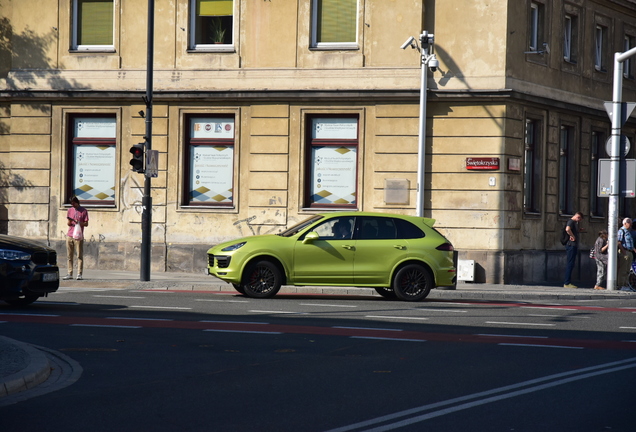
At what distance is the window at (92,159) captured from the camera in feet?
88.6

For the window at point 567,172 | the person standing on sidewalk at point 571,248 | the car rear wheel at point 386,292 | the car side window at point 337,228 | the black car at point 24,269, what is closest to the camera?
the black car at point 24,269

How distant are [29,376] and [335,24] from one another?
18.4 m

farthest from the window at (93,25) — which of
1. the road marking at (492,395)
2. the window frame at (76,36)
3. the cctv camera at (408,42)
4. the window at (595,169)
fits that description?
the road marking at (492,395)

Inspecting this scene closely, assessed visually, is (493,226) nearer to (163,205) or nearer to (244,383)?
(163,205)

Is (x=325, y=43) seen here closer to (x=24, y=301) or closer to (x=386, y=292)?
(x=386, y=292)

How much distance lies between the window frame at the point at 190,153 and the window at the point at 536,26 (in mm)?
8074

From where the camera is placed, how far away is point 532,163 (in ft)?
87.6

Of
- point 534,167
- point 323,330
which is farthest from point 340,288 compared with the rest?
point 534,167

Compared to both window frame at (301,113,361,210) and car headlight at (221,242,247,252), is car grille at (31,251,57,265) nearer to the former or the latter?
car headlight at (221,242,247,252)

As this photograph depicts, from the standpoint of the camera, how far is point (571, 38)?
93.2 feet

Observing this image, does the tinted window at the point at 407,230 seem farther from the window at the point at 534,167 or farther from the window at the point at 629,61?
the window at the point at 629,61

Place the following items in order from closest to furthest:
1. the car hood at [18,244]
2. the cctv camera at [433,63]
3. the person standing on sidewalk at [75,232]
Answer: the car hood at [18,244]
the person standing on sidewalk at [75,232]
the cctv camera at [433,63]

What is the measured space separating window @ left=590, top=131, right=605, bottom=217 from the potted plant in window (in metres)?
11.3

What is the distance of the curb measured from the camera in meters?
8.24
